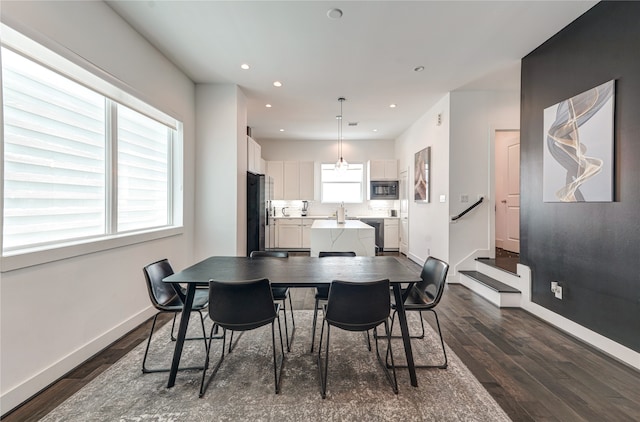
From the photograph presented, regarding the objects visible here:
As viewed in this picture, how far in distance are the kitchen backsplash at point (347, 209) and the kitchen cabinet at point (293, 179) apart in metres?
0.45

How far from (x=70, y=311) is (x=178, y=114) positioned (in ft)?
8.09

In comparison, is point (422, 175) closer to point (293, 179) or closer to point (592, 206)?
point (592, 206)

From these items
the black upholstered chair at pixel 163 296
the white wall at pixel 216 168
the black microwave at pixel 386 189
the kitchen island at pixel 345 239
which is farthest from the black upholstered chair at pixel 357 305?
the black microwave at pixel 386 189

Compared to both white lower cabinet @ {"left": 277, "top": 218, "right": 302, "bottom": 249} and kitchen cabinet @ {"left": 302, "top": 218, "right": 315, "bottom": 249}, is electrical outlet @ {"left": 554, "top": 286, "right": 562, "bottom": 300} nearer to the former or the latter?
kitchen cabinet @ {"left": 302, "top": 218, "right": 315, "bottom": 249}

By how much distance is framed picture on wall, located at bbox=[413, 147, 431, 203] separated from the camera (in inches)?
199

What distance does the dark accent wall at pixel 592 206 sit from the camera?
210cm

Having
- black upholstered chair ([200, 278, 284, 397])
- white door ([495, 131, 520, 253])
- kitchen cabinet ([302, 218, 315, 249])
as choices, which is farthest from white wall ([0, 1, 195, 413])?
white door ([495, 131, 520, 253])

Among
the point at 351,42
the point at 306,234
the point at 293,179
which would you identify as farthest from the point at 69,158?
the point at 293,179

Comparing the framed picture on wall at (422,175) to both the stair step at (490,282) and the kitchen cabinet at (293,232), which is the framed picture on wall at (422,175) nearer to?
the stair step at (490,282)

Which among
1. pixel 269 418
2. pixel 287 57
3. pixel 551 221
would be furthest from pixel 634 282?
pixel 287 57

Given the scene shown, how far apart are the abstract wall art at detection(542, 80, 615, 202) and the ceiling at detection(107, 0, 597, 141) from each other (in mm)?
836

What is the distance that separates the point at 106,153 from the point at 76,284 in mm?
1162

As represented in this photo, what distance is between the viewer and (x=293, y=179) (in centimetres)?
729

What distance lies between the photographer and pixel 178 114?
11.5ft
